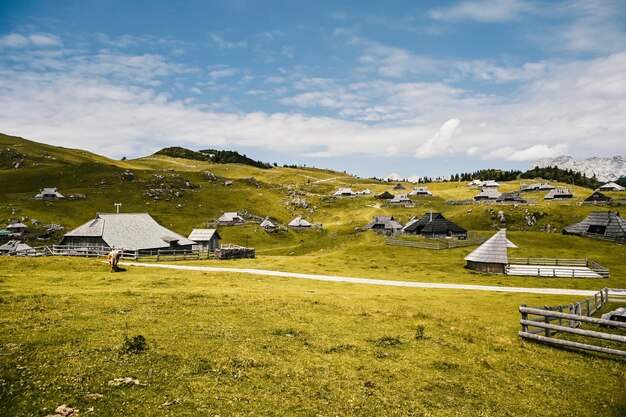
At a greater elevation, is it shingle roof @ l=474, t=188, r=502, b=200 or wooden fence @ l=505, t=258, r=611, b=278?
shingle roof @ l=474, t=188, r=502, b=200

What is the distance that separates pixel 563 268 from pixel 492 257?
9538 millimetres

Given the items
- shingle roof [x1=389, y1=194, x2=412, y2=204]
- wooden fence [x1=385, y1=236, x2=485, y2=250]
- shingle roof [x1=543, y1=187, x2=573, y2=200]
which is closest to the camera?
wooden fence [x1=385, y1=236, x2=485, y2=250]

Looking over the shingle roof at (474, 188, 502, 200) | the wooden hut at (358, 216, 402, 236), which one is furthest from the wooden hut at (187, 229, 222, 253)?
the shingle roof at (474, 188, 502, 200)

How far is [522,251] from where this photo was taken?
74.7 m

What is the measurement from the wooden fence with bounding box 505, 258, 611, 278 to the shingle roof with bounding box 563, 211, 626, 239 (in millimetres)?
29274

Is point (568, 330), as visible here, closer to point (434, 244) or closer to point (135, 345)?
point (135, 345)

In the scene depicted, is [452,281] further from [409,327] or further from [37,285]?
[37,285]

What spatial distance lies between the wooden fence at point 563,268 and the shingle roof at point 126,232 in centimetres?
6717

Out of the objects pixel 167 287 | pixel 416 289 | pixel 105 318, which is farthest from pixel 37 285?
pixel 416 289

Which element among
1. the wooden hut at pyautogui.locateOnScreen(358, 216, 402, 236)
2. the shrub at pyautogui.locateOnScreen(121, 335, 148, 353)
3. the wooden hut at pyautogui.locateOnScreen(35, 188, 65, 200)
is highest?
the wooden hut at pyautogui.locateOnScreen(35, 188, 65, 200)

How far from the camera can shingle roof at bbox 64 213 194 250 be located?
75875mm

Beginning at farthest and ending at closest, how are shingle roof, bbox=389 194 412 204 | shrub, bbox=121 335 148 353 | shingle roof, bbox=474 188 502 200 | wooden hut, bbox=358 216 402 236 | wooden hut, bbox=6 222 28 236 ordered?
shingle roof, bbox=389 194 412 204
shingle roof, bbox=474 188 502 200
wooden hut, bbox=358 216 402 236
wooden hut, bbox=6 222 28 236
shrub, bbox=121 335 148 353

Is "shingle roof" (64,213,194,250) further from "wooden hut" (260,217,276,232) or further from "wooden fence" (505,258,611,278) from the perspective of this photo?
"wooden fence" (505,258,611,278)

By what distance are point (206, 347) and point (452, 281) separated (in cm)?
4197
